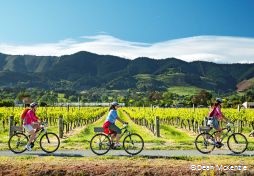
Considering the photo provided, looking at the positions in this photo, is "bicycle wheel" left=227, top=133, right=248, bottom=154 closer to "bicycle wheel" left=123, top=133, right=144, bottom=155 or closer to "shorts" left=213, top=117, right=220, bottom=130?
"shorts" left=213, top=117, right=220, bottom=130

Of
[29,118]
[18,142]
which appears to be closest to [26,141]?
[18,142]

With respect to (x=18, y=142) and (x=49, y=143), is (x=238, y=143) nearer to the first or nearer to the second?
(x=49, y=143)

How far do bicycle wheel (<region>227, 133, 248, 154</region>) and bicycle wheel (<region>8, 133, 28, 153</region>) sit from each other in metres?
7.93

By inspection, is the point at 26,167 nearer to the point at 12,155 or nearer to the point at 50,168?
the point at 50,168

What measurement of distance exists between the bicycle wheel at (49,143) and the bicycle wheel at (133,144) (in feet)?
9.05

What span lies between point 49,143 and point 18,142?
1199mm

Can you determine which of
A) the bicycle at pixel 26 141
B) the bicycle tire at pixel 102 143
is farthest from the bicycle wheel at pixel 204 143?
the bicycle at pixel 26 141

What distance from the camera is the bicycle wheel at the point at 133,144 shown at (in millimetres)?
15938

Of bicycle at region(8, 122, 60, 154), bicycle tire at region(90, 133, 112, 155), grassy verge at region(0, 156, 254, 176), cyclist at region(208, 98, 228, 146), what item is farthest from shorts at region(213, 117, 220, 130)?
bicycle at region(8, 122, 60, 154)

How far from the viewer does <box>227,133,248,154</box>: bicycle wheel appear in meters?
16.4

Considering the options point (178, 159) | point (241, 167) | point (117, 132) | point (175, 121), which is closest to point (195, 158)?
point (178, 159)

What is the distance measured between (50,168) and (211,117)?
662 centimetres

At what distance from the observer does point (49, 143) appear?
16859mm

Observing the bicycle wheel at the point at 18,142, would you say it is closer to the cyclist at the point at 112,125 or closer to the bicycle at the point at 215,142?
the cyclist at the point at 112,125
